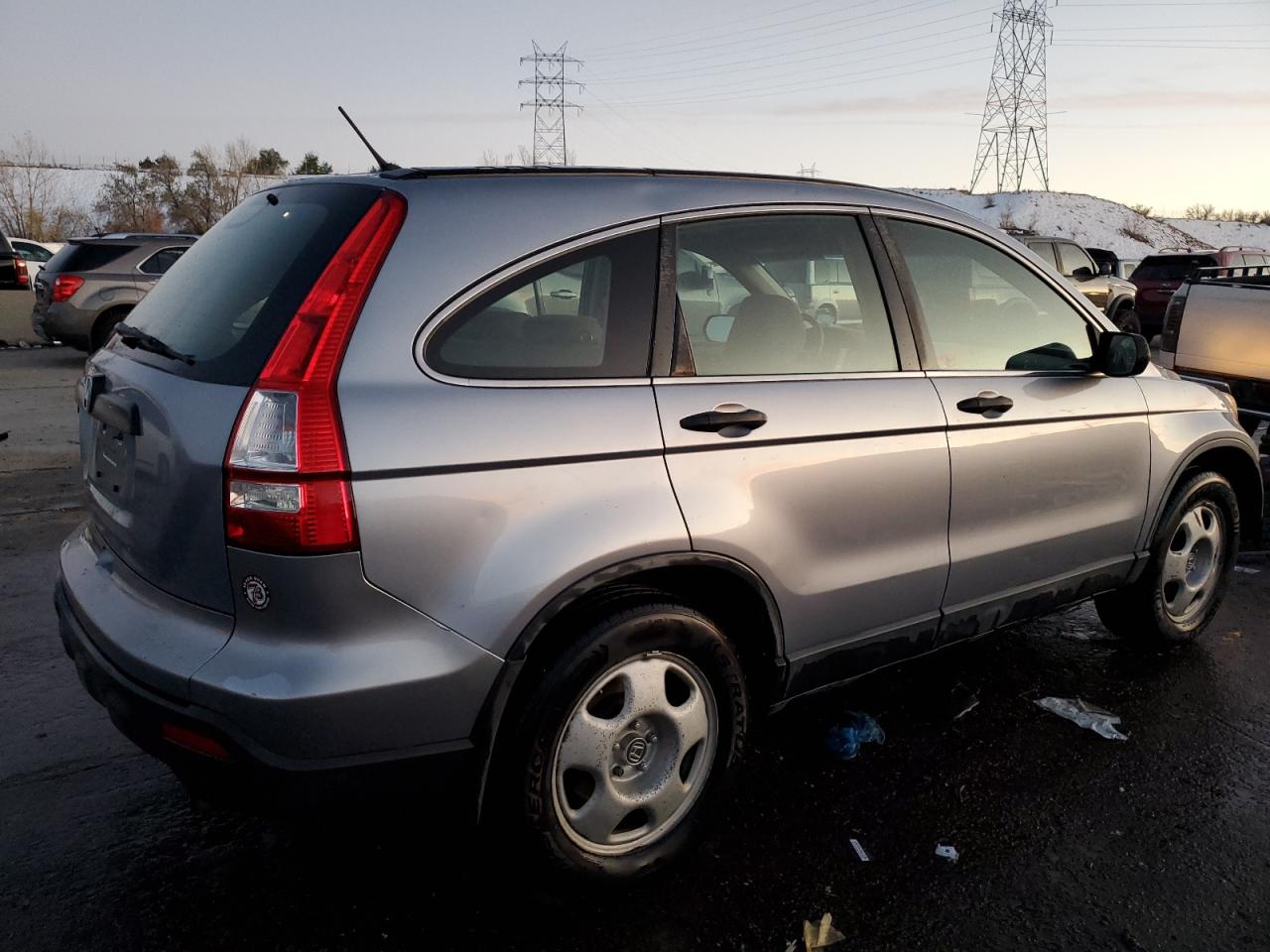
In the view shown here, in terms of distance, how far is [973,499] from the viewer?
3098 mm

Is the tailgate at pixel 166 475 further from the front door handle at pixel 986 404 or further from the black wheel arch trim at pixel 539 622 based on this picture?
the front door handle at pixel 986 404

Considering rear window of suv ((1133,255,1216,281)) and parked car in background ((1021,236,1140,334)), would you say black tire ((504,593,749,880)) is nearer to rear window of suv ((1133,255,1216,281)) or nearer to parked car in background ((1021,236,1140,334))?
parked car in background ((1021,236,1140,334))

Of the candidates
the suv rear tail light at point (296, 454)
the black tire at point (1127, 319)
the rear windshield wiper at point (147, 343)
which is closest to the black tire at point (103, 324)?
Result: the rear windshield wiper at point (147, 343)

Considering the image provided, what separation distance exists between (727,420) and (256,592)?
1.20 m

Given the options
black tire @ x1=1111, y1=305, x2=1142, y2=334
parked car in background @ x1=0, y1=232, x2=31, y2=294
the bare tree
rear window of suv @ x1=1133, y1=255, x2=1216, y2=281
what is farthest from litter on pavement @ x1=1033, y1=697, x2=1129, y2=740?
the bare tree

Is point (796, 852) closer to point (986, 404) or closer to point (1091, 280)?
point (986, 404)

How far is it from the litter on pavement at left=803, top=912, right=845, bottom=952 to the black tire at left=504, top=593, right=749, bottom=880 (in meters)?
0.39

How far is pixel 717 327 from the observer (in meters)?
2.65

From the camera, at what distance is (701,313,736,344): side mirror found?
103 inches

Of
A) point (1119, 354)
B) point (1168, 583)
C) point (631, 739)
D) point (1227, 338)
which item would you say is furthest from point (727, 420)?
point (1227, 338)

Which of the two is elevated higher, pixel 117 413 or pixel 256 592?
pixel 117 413

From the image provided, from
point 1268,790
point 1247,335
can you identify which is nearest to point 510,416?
point 1268,790

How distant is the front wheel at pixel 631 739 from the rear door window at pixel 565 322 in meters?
0.63

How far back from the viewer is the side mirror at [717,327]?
8.57ft
